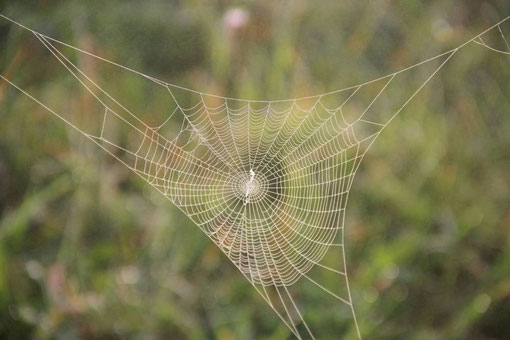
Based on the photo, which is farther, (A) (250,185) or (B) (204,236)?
(B) (204,236)

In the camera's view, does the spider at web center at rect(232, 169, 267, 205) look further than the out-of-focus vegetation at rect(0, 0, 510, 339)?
Yes

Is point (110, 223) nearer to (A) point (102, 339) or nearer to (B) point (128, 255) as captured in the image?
(B) point (128, 255)

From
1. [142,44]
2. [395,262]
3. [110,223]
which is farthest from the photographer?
[142,44]

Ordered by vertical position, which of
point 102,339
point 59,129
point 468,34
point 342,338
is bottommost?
point 102,339

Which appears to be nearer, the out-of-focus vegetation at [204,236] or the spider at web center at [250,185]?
the out-of-focus vegetation at [204,236]

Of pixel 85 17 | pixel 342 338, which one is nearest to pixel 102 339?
pixel 342 338

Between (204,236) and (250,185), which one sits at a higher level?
(250,185)

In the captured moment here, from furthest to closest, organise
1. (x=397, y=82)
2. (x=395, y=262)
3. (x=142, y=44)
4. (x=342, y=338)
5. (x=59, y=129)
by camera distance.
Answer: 1. (x=142, y=44)
2. (x=397, y=82)
3. (x=59, y=129)
4. (x=395, y=262)
5. (x=342, y=338)

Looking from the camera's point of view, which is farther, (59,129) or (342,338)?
(59,129)
